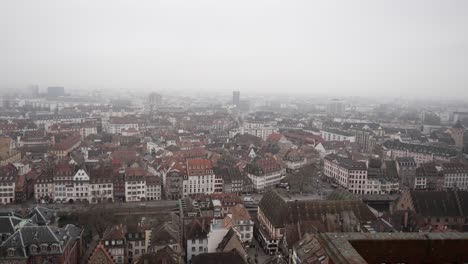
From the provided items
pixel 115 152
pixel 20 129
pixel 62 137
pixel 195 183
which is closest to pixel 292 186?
pixel 195 183

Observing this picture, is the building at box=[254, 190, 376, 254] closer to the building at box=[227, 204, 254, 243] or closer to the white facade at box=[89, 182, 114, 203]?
the building at box=[227, 204, 254, 243]

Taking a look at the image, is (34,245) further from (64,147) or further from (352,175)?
(64,147)

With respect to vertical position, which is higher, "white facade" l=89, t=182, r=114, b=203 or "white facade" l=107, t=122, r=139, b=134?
"white facade" l=107, t=122, r=139, b=134

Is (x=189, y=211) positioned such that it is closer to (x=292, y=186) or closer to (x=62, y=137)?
(x=292, y=186)

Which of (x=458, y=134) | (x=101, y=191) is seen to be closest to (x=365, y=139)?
(x=458, y=134)

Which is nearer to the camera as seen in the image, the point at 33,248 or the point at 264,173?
the point at 33,248

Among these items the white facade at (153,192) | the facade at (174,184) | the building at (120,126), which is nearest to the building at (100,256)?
the white facade at (153,192)

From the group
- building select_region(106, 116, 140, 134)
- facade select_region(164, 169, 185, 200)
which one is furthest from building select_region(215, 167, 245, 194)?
building select_region(106, 116, 140, 134)
